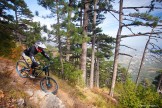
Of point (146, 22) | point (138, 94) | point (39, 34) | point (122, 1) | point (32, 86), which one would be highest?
point (122, 1)

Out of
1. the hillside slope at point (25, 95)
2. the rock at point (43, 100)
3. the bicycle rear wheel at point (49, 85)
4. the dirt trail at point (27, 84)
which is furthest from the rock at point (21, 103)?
the bicycle rear wheel at point (49, 85)

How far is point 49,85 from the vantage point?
7.65 metres

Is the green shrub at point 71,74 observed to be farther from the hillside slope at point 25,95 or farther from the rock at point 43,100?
the rock at point 43,100

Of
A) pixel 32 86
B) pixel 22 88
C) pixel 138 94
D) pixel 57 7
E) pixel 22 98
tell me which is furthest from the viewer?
pixel 57 7

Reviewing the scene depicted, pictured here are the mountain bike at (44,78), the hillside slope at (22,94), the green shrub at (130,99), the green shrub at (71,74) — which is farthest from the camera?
the green shrub at (71,74)

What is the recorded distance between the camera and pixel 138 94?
9.12 metres

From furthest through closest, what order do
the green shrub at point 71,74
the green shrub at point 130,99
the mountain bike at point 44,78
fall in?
1. the green shrub at point 71,74
2. the green shrub at point 130,99
3. the mountain bike at point 44,78

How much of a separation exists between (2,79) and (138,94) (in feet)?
23.8

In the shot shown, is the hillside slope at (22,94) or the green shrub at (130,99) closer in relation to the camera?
the hillside slope at (22,94)

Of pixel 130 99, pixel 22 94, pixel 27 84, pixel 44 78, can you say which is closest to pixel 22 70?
pixel 27 84

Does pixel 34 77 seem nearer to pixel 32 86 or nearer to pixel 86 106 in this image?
pixel 32 86

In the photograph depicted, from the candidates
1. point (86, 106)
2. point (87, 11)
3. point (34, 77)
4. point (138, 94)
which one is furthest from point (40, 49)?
point (87, 11)

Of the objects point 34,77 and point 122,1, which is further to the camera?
point 122,1

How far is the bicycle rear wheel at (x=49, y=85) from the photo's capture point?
7.61 meters
